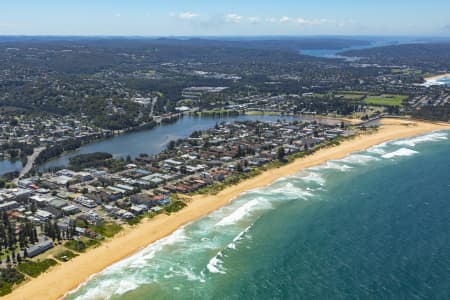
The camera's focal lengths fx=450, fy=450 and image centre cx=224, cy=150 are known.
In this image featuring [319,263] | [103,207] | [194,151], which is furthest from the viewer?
[194,151]

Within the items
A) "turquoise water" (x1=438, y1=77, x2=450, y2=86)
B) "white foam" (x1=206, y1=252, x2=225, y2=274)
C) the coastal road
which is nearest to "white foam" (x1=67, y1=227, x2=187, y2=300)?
"white foam" (x1=206, y1=252, x2=225, y2=274)

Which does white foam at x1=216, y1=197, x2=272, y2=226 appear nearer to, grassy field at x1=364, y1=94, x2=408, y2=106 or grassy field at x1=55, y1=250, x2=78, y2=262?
grassy field at x1=55, y1=250, x2=78, y2=262

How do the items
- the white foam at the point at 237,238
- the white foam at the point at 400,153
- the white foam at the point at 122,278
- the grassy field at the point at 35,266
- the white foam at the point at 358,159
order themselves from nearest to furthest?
1. the white foam at the point at 122,278
2. the grassy field at the point at 35,266
3. the white foam at the point at 237,238
4. the white foam at the point at 358,159
5. the white foam at the point at 400,153

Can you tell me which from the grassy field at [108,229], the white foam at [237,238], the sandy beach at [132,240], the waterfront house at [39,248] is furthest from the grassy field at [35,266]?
the white foam at [237,238]

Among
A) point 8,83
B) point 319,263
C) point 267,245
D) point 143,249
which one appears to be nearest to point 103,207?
point 143,249

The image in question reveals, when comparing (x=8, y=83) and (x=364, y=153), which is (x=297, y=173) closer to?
(x=364, y=153)

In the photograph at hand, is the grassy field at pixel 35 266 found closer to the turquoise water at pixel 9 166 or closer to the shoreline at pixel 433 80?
the turquoise water at pixel 9 166
